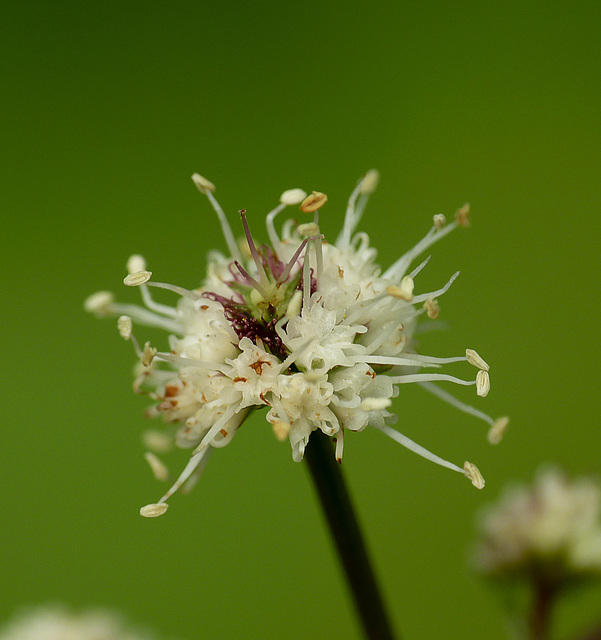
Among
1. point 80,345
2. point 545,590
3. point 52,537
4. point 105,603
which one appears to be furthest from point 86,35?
point 545,590

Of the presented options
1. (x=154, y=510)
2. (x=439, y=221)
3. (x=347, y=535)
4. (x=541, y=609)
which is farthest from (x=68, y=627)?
(x=439, y=221)

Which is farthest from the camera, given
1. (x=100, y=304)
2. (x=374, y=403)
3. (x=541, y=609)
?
(x=541, y=609)

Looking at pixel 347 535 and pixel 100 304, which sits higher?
pixel 100 304

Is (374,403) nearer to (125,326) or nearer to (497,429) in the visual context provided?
(497,429)

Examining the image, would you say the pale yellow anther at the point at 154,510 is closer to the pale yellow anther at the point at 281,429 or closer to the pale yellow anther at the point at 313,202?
the pale yellow anther at the point at 281,429

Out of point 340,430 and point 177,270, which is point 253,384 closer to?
point 340,430

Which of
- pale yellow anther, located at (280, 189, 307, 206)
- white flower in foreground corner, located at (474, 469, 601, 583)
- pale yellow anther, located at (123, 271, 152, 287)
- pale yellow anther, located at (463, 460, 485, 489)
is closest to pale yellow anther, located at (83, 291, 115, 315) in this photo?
pale yellow anther, located at (123, 271, 152, 287)
